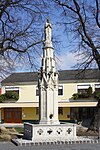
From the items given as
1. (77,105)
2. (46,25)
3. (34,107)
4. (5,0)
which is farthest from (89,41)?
(34,107)

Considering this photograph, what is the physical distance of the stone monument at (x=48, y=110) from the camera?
61.9ft

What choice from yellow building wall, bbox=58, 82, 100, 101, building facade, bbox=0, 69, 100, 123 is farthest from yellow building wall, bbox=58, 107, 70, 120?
yellow building wall, bbox=58, 82, 100, 101

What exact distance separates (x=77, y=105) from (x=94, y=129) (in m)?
22.6

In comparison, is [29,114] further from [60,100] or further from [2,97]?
[60,100]

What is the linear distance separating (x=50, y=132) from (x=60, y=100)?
105ft

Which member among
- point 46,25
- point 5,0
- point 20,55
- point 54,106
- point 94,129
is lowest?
point 94,129

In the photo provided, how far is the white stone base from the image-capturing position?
18719mm

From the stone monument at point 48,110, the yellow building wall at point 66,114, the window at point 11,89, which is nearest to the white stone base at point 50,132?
the stone monument at point 48,110

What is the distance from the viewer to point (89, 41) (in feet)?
86.4

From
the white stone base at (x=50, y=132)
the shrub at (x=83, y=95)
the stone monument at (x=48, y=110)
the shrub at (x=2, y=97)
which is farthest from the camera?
the shrub at (x=2, y=97)

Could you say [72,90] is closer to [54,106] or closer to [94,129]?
[94,129]

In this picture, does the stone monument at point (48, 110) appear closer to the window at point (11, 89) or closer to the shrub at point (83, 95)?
the shrub at point (83, 95)

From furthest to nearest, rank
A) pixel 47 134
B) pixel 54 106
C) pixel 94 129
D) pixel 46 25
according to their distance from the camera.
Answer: pixel 94 129 < pixel 46 25 < pixel 54 106 < pixel 47 134

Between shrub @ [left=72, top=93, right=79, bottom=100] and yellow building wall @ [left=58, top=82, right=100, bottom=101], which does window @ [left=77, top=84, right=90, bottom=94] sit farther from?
shrub @ [left=72, top=93, right=79, bottom=100]
